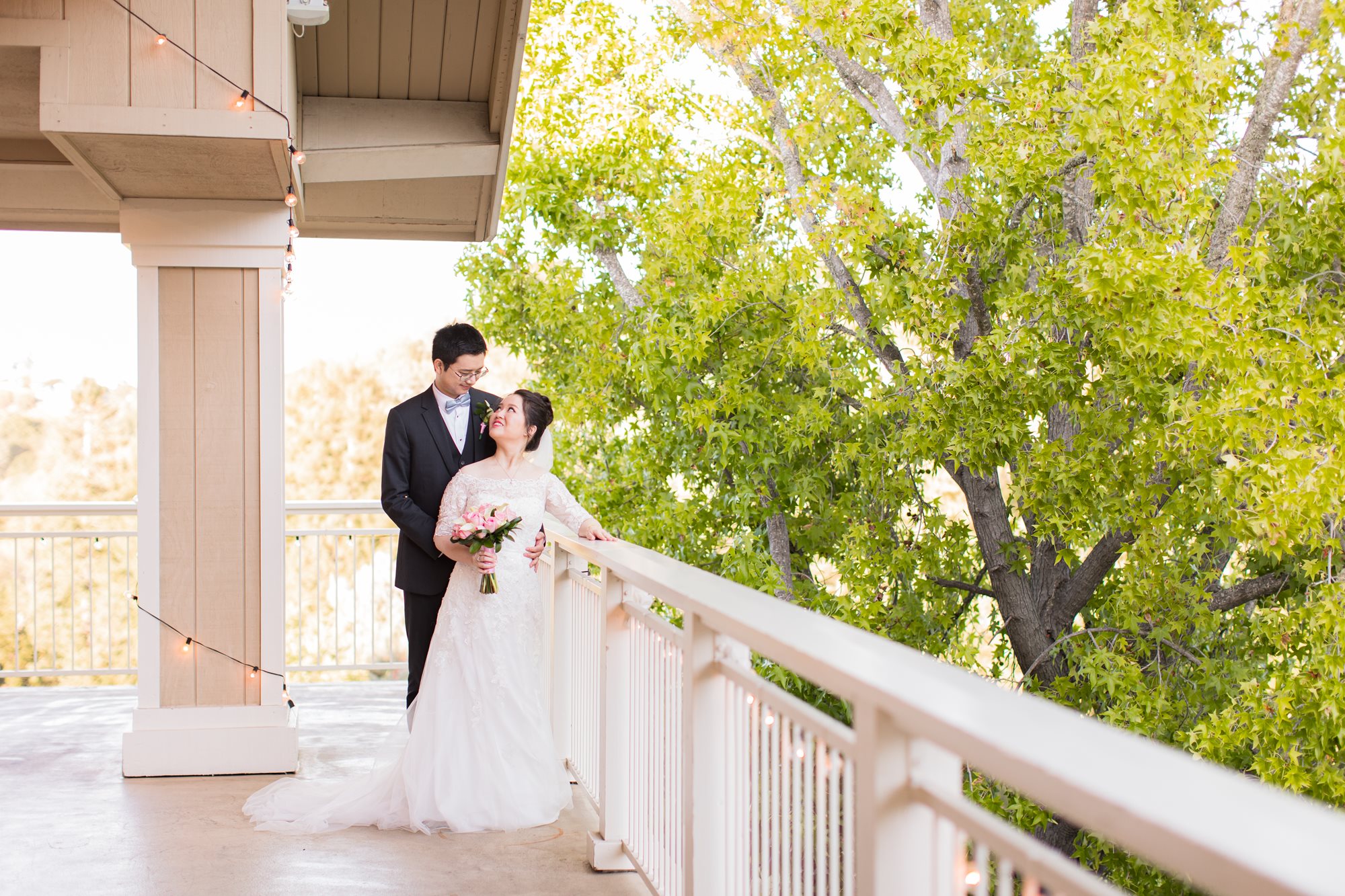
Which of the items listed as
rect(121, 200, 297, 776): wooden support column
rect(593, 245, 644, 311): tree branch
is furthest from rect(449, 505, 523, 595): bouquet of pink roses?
rect(593, 245, 644, 311): tree branch

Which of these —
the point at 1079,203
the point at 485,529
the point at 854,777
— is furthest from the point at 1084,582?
the point at 854,777

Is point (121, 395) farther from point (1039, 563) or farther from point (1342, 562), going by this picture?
point (1342, 562)

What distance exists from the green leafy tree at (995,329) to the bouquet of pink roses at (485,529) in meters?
3.25

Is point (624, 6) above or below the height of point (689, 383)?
above

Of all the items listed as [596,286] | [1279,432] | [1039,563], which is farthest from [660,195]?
[1279,432]

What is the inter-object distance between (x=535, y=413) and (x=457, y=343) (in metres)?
0.44

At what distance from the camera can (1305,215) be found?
636cm

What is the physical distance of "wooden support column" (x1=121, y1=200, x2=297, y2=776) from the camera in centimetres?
432

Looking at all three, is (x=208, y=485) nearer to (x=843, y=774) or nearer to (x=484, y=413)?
(x=484, y=413)

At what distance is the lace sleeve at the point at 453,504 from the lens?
3.65 metres

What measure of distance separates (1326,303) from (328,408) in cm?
2250

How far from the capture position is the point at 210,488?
14.4 ft

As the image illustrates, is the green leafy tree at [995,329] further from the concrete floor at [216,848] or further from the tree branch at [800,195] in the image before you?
the concrete floor at [216,848]

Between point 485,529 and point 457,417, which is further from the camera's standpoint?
point 457,417
